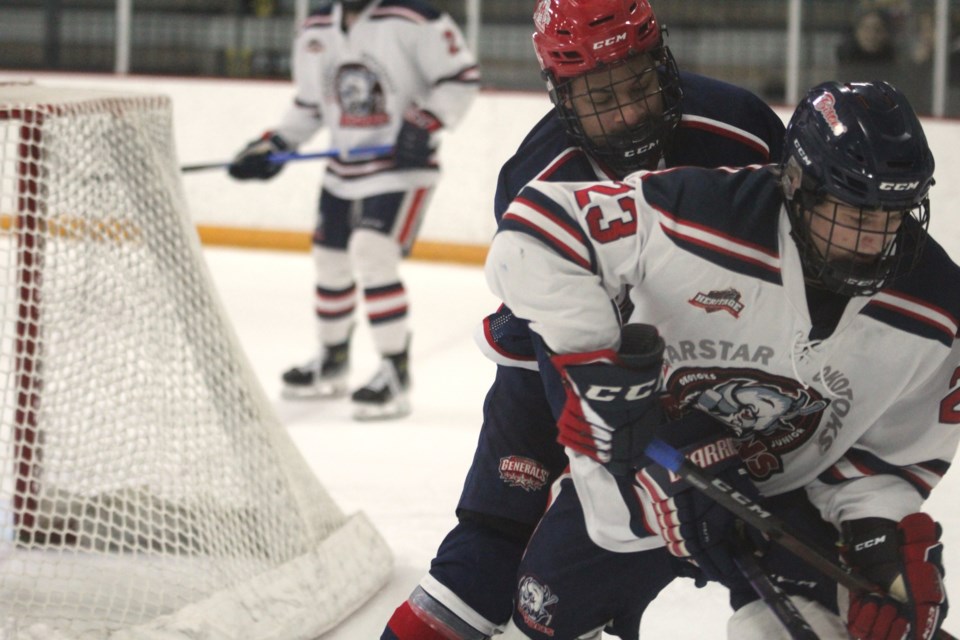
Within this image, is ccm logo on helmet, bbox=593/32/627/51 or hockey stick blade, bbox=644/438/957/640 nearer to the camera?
hockey stick blade, bbox=644/438/957/640

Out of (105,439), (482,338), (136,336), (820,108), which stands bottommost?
(105,439)

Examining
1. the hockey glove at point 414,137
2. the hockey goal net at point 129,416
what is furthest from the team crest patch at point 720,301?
the hockey glove at point 414,137

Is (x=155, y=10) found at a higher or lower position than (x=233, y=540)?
higher

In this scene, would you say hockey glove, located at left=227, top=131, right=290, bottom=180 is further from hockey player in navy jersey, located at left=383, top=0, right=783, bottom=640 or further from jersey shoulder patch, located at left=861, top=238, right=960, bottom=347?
jersey shoulder patch, located at left=861, top=238, right=960, bottom=347

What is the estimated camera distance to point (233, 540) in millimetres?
A: 2195

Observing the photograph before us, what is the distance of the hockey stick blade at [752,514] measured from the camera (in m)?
1.46

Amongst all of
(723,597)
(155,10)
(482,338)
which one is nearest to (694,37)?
(155,10)

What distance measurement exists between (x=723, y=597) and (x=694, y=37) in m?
3.74

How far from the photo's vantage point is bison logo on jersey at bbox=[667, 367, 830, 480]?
1.51 m

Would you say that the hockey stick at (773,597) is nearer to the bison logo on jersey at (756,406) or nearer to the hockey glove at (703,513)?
the hockey glove at (703,513)

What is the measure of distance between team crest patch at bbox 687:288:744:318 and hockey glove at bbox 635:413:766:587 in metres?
0.18

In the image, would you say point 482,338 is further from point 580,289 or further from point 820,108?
point 820,108

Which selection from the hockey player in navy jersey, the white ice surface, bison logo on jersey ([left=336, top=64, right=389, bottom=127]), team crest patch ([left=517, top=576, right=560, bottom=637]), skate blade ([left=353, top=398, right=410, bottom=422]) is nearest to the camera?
team crest patch ([left=517, top=576, right=560, bottom=637])

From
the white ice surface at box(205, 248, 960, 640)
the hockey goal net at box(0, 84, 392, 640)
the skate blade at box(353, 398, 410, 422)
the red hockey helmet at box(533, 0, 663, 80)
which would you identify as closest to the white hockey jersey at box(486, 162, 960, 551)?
the red hockey helmet at box(533, 0, 663, 80)
